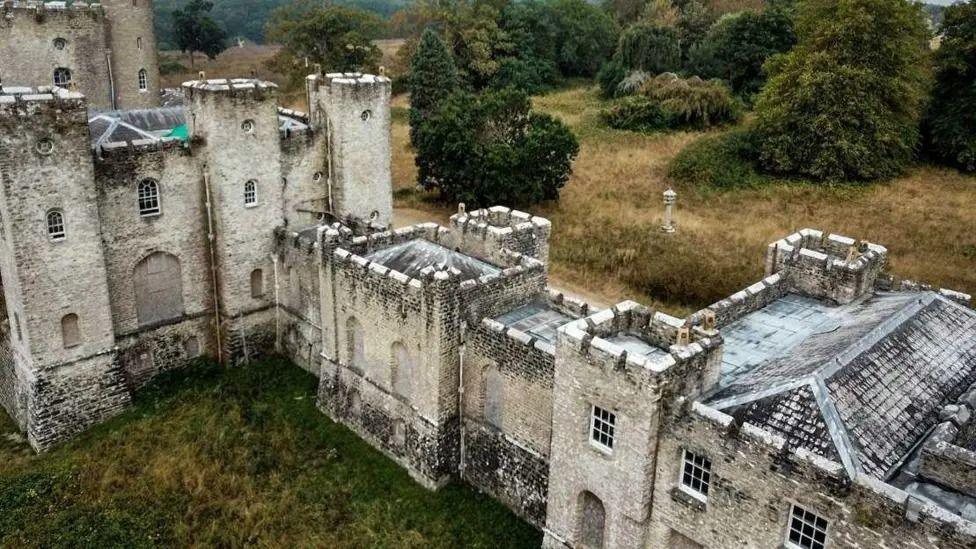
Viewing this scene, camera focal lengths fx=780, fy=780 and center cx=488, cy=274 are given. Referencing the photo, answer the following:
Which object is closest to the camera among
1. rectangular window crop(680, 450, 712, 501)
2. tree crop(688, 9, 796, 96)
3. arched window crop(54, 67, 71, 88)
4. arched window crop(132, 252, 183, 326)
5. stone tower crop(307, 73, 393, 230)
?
rectangular window crop(680, 450, 712, 501)

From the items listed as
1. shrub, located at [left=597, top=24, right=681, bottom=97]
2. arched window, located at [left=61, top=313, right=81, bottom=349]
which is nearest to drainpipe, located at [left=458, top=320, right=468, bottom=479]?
arched window, located at [left=61, top=313, right=81, bottom=349]

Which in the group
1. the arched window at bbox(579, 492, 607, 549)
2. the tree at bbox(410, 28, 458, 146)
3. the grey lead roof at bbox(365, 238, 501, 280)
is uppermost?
the tree at bbox(410, 28, 458, 146)

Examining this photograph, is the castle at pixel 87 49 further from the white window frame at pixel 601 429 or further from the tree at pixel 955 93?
the tree at pixel 955 93

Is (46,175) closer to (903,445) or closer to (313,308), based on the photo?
(313,308)

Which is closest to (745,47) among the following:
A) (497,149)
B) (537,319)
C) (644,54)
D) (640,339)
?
(644,54)

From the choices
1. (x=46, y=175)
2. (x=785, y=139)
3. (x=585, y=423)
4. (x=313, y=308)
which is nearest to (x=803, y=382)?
(x=585, y=423)

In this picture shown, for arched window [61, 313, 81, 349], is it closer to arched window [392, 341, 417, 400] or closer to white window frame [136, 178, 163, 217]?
white window frame [136, 178, 163, 217]
